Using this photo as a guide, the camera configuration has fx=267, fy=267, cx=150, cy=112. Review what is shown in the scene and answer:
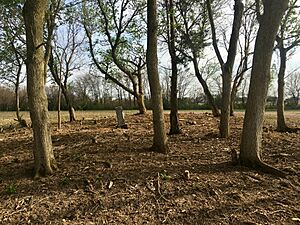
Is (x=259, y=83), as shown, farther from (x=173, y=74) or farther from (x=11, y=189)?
(x=11, y=189)

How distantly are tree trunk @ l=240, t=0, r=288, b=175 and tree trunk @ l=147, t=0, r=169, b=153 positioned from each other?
198cm

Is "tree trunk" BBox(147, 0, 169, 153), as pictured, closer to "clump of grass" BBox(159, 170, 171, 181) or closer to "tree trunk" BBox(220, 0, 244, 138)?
"clump of grass" BBox(159, 170, 171, 181)

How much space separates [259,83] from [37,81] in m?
4.30

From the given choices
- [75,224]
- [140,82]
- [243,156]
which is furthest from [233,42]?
[140,82]

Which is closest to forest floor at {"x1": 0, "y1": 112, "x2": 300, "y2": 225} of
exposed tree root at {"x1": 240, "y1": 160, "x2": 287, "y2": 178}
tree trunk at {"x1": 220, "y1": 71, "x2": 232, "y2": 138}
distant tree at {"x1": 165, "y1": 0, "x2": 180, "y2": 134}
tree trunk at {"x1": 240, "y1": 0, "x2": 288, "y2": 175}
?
exposed tree root at {"x1": 240, "y1": 160, "x2": 287, "y2": 178}

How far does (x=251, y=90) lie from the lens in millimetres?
5363

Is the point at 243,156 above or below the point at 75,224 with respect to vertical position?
above

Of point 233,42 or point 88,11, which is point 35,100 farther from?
point 88,11

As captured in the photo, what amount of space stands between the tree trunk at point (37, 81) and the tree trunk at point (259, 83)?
12.9 ft

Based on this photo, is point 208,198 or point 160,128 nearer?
point 208,198

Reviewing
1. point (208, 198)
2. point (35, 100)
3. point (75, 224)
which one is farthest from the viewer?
point (35, 100)

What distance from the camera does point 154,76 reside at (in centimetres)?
651

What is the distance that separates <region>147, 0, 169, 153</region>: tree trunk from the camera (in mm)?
6375

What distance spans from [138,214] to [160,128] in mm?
2940
